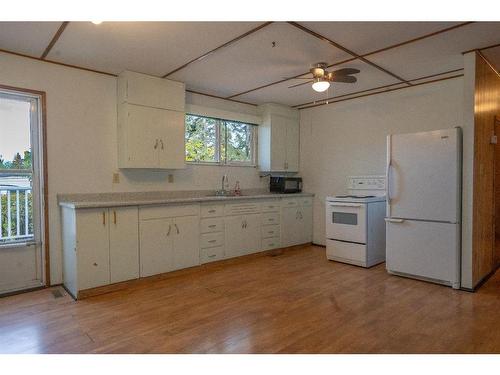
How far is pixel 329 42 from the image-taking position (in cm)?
287

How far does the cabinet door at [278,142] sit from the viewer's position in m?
5.17

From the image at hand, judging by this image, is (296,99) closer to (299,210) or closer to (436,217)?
(299,210)

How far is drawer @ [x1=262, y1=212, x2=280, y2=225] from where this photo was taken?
4.71 meters

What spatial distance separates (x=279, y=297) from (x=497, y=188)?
3.10 m

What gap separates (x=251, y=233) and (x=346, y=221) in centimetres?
130

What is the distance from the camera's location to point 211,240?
161 inches

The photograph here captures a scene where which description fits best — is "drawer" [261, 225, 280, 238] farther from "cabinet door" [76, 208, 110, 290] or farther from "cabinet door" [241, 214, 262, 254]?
"cabinet door" [76, 208, 110, 290]

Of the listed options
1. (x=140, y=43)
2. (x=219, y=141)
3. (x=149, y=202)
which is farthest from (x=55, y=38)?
(x=219, y=141)

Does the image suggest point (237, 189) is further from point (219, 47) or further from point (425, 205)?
point (425, 205)

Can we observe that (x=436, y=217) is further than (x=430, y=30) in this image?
Yes

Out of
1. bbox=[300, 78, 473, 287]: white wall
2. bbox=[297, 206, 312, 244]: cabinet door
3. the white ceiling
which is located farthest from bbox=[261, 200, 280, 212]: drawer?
the white ceiling

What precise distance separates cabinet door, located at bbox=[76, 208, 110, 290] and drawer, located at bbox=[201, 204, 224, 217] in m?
1.18
